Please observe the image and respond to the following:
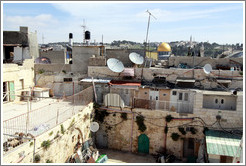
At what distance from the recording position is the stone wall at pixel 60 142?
31.3 ft

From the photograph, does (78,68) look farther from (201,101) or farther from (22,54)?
(201,101)

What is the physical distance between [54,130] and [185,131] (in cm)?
974

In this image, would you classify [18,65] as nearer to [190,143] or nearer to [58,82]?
[58,82]

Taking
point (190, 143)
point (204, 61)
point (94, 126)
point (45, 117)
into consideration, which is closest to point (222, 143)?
point (190, 143)

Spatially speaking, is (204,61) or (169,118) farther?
(204,61)

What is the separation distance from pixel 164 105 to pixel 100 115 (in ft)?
17.3

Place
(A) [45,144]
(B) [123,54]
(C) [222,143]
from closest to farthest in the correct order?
(A) [45,144]
(C) [222,143]
(B) [123,54]

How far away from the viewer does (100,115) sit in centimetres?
1800

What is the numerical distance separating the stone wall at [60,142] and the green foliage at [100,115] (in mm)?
857

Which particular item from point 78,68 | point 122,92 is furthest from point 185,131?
point 78,68

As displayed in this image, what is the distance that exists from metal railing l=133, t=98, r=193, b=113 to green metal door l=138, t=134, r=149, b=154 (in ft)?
8.04

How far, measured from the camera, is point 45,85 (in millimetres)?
21328

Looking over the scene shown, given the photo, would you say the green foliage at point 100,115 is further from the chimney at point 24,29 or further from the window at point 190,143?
the chimney at point 24,29

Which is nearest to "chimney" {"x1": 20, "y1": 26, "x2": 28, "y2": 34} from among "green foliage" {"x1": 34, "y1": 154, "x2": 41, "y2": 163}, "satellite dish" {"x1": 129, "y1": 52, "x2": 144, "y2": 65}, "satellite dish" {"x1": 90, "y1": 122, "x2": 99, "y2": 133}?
"satellite dish" {"x1": 129, "y1": 52, "x2": 144, "y2": 65}
